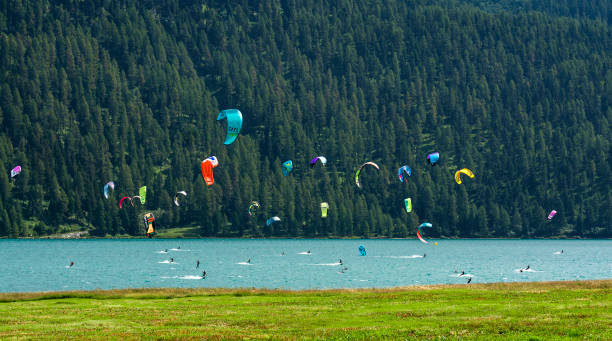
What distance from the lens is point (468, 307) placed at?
46781 millimetres

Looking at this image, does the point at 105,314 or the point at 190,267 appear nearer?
the point at 105,314

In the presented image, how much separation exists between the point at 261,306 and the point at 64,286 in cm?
5330

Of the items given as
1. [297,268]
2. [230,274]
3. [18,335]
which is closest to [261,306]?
[18,335]

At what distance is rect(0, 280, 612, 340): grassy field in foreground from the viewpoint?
1479 inches

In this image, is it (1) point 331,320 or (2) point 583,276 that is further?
(2) point 583,276

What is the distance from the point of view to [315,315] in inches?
1766

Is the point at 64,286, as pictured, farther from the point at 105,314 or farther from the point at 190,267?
the point at 105,314

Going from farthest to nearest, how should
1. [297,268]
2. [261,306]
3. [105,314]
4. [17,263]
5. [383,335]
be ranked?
1. [17,263]
2. [297,268]
3. [261,306]
4. [105,314]
5. [383,335]

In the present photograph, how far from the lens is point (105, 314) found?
45781 mm

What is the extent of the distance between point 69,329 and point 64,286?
59454mm

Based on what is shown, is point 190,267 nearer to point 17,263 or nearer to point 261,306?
point 17,263

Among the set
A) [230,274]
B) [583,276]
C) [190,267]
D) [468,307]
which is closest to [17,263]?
[190,267]

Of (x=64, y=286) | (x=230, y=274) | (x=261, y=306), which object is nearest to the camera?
(x=261, y=306)

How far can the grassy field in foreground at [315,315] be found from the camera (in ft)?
123
